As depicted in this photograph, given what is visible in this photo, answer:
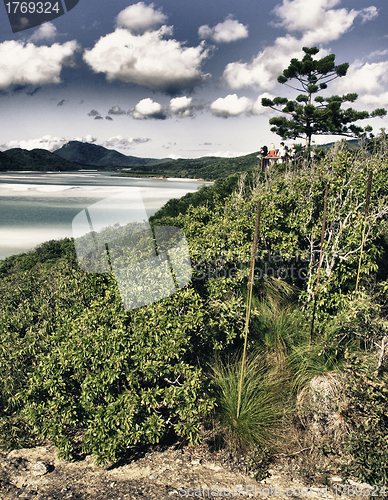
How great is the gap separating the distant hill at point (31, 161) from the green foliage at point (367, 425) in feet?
177

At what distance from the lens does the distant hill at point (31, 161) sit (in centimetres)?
4938

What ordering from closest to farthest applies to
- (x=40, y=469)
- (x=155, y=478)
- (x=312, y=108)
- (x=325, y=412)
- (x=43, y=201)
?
(x=155, y=478) < (x=40, y=469) < (x=325, y=412) < (x=312, y=108) < (x=43, y=201)

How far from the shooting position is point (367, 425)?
13.5ft

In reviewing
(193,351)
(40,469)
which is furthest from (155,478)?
(193,351)

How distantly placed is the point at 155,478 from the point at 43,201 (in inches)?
1665

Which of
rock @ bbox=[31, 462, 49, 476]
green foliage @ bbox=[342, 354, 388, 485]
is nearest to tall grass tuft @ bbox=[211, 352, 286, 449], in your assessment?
green foliage @ bbox=[342, 354, 388, 485]

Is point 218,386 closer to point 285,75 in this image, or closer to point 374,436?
point 374,436

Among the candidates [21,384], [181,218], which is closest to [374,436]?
[21,384]

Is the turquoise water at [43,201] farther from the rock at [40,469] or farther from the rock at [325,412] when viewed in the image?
the rock at [40,469]

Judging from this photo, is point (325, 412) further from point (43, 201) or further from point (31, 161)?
point (31, 161)

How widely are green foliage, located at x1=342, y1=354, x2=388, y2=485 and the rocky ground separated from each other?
1.12 feet

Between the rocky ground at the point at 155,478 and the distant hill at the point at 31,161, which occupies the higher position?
the distant hill at the point at 31,161

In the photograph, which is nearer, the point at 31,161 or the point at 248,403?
the point at 248,403

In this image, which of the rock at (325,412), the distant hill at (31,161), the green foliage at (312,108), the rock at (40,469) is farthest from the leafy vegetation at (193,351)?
the distant hill at (31,161)
